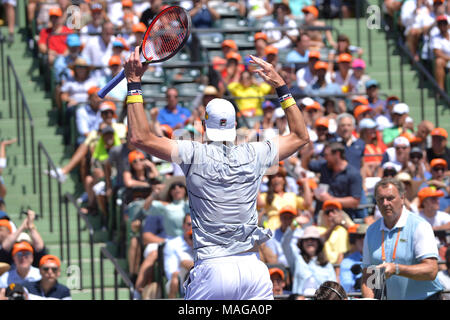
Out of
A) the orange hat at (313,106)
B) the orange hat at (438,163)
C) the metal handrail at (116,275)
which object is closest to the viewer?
the metal handrail at (116,275)

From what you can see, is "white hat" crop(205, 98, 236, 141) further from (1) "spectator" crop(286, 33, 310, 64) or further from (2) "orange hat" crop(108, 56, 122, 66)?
(1) "spectator" crop(286, 33, 310, 64)

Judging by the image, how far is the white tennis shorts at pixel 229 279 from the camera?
5523 mm

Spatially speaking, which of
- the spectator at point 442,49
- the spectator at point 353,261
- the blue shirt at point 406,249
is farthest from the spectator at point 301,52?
the blue shirt at point 406,249

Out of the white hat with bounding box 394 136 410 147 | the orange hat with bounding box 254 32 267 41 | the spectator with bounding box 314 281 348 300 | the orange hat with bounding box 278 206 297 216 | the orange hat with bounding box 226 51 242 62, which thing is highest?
the orange hat with bounding box 254 32 267 41

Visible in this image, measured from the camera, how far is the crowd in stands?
10.9 m

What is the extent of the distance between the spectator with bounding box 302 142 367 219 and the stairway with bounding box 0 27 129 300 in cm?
270

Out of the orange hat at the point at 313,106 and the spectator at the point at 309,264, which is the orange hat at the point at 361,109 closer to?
the orange hat at the point at 313,106

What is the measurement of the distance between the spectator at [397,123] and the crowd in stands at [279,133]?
2 centimetres

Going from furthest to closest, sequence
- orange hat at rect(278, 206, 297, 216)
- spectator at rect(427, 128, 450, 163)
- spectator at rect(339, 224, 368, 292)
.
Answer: spectator at rect(427, 128, 450, 163) < orange hat at rect(278, 206, 297, 216) < spectator at rect(339, 224, 368, 292)

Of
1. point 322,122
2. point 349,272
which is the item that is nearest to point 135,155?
point 322,122

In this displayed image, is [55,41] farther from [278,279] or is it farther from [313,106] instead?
[278,279]

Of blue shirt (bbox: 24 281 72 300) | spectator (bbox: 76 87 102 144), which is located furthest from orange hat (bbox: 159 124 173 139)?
blue shirt (bbox: 24 281 72 300)

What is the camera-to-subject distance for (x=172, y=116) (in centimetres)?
1364

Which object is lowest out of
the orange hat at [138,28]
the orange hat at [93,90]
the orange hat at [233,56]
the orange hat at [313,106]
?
the orange hat at [313,106]
